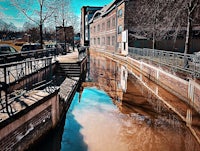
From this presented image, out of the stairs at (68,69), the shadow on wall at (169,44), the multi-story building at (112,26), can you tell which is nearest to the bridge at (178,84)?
the stairs at (68,69)

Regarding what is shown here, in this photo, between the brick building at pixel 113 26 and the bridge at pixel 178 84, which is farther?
the brick building at pixel 113 26

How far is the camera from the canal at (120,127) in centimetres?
711

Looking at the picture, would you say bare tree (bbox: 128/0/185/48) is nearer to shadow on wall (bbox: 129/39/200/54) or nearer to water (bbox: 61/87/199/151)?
shadow on wall (bbox: 129/39/200/54)

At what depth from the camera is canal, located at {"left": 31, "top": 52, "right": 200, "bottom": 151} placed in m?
7.11

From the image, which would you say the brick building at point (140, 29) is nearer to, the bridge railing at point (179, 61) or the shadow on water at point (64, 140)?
the bridge railing at point (179, 61)

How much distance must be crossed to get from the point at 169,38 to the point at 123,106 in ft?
77.3

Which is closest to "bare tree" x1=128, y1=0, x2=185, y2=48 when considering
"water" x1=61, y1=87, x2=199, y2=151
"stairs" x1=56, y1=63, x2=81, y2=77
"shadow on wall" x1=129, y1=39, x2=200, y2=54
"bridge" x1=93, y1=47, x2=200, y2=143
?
"shadow on wall" x1=129, y1=39, x2=200, y2=54

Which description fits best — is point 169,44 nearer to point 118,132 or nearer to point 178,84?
point 178,84

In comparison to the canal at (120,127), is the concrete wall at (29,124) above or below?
above

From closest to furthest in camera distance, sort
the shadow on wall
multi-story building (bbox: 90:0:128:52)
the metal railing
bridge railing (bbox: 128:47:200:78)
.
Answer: the metal railing
bridge railing (bbox: 128:47:200:78)
the shadow on wall
multi-story building (bbox: 90:0:128:52)

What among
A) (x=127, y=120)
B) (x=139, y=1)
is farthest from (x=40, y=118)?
(x=139, y=1)

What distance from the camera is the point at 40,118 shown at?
23.0 feet

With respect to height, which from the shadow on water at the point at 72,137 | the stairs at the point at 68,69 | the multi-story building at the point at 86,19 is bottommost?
the shadow on water at the point at 72,137

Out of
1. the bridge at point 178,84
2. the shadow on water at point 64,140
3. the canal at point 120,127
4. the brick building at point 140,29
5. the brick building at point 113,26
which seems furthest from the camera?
the brick building at point 113,26
